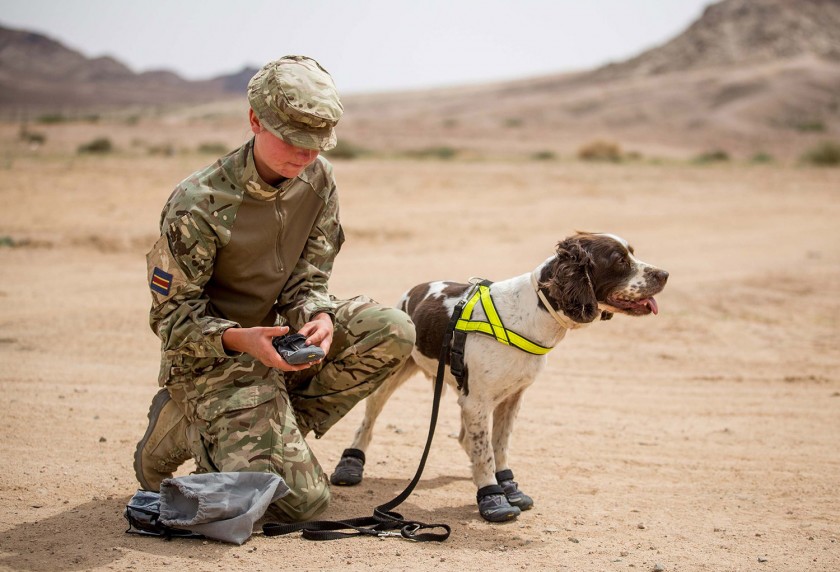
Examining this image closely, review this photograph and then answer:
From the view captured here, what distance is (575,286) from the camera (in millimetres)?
4898

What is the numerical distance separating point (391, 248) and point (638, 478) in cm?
899

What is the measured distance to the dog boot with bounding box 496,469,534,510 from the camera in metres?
5.16

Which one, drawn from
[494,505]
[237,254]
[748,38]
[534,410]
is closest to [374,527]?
[494,505]

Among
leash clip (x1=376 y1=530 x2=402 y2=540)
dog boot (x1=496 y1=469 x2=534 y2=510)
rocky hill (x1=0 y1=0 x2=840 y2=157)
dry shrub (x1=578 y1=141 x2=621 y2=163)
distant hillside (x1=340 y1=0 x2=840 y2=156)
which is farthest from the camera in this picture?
distant hillside (x1=340 y1=0 x2=840 y2=156)

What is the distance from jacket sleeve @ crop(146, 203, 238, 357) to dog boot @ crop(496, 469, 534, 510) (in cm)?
176

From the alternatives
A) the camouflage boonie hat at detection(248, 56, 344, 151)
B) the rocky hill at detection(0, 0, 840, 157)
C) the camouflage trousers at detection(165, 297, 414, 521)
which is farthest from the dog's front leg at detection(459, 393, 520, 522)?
the rocky hill at detection(0, 0, 840, 157)

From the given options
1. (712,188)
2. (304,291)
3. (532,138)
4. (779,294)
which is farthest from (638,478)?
(532,138)

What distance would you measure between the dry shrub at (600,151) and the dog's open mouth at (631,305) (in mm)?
24825

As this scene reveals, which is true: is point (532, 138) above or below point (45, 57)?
below

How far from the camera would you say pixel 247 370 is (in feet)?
15.6

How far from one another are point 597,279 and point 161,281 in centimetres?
227

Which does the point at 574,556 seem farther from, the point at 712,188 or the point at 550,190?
the point at 712,188

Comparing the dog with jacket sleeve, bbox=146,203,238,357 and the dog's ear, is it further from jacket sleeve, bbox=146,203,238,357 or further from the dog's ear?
jacket sleeve, bbox=146,203,238,357

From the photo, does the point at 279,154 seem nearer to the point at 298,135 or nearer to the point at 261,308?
the point at 298,135
